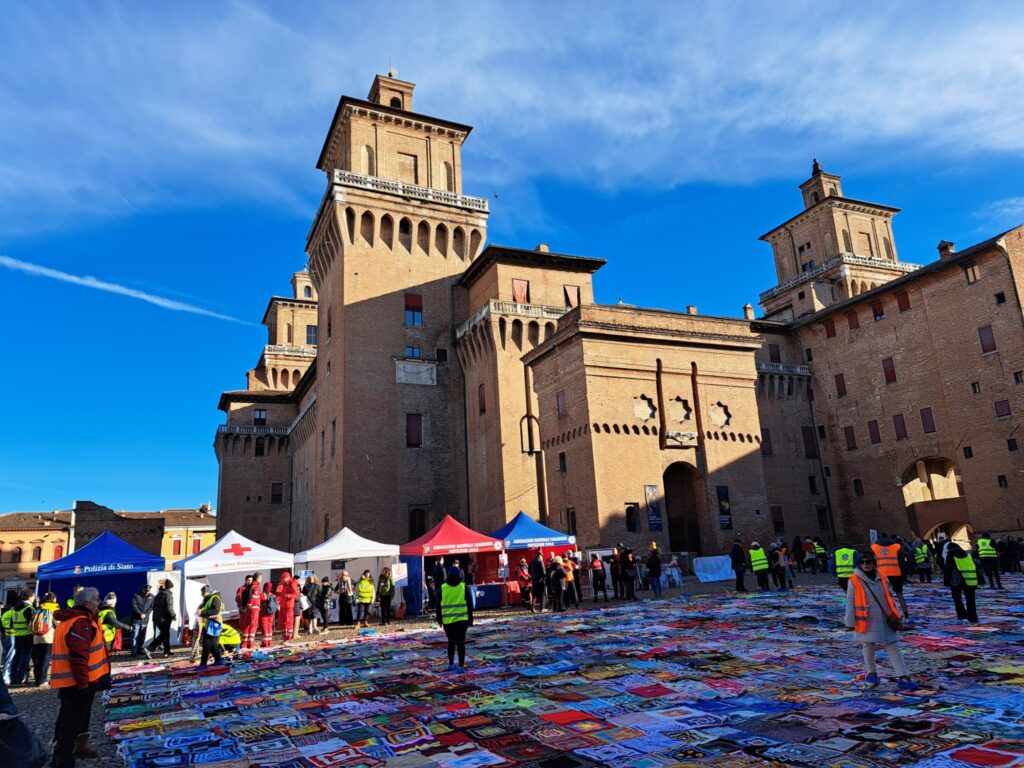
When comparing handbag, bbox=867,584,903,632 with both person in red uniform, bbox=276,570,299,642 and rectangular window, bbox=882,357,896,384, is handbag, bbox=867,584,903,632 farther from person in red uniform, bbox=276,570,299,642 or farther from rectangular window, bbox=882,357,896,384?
rectangular window, bbox=882,357,896,384

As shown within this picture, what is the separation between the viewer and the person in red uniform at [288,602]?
58.6ft

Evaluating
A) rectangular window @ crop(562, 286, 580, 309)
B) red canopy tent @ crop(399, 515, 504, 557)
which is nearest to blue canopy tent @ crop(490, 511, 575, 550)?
red canopy tent @ crop(399, 515, 504, 557)

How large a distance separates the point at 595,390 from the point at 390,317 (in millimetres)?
14627

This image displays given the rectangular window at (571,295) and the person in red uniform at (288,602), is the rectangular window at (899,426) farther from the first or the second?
the person in red uniform at (288,602)

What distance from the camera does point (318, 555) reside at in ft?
71.6

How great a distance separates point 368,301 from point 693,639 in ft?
99.4

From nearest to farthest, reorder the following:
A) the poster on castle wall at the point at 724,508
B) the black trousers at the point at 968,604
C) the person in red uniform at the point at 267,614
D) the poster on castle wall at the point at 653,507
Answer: the black trousers at the point at 968,604 < the person in red uniform at the point at 267,614 < the poster on castle wall at the point at 653,507 < the poster on castle wall at the point at 724,508

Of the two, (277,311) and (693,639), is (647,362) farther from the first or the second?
(277,311)

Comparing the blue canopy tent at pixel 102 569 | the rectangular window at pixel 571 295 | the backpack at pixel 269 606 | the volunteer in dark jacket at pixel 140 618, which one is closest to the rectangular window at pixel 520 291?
the rectangular window at pixel 571 295

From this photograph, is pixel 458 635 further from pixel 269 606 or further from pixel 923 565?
pixel 923 565

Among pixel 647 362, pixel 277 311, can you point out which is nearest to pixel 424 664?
pixel 647 362

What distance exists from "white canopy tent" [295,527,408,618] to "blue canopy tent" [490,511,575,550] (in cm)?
365

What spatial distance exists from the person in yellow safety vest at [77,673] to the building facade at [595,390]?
22859mm

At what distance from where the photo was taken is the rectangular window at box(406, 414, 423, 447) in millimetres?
38750
